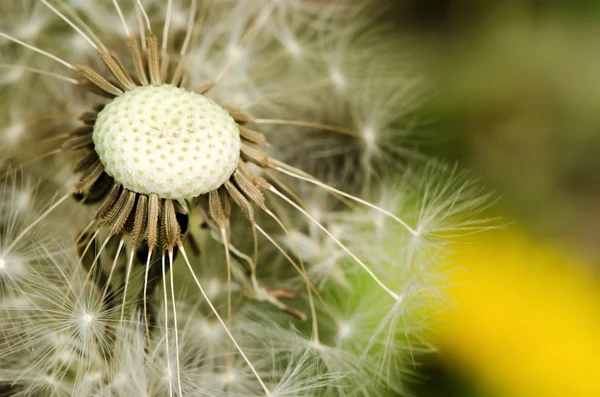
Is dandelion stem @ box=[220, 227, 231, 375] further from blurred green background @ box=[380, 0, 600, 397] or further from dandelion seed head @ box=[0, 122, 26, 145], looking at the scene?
blurred green background @ box=[380, 0, 600, 397]

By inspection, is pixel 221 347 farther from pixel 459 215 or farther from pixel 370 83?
A: pixel 370 83

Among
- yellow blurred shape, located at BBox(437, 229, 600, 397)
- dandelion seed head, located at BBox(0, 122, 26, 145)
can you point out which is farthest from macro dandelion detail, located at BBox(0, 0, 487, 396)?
yellow blurred shape, located at BBox(437, 229, 600, 397)

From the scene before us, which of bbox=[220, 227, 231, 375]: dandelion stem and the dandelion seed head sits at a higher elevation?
the dandelion seed head

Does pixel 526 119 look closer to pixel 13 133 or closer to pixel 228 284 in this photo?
pixel 228 284

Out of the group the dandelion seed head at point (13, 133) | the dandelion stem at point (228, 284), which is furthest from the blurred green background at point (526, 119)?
the dandelion seed head at point (13, 133)

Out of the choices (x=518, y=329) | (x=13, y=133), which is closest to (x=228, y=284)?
(x=13, y=133)

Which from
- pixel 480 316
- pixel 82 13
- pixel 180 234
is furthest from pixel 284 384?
pixel 82 13

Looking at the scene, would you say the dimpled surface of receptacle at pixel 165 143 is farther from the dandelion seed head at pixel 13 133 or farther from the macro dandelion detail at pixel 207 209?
the dandelion seed head at pixel 13 133
